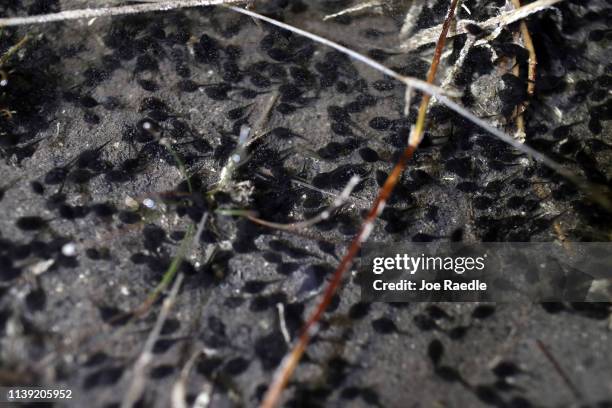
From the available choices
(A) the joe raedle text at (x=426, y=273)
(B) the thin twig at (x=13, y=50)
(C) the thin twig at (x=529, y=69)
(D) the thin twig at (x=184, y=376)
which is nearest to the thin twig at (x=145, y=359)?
(D) the thin twig at (x=184, y=376)

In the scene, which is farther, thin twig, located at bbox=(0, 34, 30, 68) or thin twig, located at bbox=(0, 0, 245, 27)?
thin twig, located at bbox=(0, 34, 30, 68)

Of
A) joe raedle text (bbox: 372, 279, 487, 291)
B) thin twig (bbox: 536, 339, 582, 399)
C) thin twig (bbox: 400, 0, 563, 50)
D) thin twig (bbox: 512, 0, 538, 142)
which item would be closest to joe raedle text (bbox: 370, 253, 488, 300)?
joe raedle text (bbox: 372, 279, 487, 291)

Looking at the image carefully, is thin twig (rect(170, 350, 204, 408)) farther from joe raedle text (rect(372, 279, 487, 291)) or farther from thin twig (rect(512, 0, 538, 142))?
thin twig (rect(512, 0, 538, 142))

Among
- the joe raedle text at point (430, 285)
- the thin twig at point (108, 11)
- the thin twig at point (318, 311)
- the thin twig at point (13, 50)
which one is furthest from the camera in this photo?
the thin twig at point (13, 50)

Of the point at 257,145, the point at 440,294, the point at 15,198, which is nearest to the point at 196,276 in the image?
the point at 257,145

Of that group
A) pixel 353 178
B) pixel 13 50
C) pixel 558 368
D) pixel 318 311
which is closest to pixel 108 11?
pixel 13 50

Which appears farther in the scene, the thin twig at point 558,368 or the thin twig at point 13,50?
the thin twig at point 13,50

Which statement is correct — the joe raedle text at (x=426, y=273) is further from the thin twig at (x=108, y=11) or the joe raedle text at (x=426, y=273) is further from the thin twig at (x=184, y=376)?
the thin twig at (x=108, y=11)

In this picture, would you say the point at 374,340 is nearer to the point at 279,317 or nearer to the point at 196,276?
the point at 279,317
